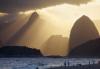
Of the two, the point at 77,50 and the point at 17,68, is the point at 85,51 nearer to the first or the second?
the point at 77,50

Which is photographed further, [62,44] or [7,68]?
[62,44]

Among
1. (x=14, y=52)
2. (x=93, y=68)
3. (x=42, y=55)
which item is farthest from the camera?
(x=14, y=52)

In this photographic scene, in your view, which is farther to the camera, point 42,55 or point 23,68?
point 42,55

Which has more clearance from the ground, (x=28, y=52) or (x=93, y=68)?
(x=28, y=52)

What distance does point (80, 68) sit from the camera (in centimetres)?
3775

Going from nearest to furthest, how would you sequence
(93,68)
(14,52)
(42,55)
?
(93,68) < (42,55) < (14,52)

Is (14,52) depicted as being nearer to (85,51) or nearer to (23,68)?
(85,51)

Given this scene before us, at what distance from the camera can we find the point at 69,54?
77812 millimetres

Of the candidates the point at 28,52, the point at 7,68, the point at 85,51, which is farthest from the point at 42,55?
the point at 7,68

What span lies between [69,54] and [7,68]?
4007 centimetres

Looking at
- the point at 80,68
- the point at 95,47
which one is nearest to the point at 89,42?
the point at 95,47

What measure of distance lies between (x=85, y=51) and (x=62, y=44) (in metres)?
5.20

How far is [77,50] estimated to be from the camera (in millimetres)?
82000

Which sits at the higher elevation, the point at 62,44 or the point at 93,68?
the point at 62,44
